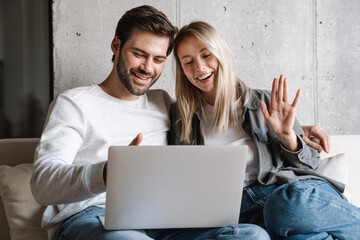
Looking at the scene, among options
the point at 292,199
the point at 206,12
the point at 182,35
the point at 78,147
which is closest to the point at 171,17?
the point at 206,12

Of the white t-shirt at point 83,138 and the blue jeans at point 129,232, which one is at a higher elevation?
the white t-shirt at point 83,138

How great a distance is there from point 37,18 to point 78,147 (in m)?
0.96

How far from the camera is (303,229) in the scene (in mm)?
1362

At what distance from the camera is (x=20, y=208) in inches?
63.5

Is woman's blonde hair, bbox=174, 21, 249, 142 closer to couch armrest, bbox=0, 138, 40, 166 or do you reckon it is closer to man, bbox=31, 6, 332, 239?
man, bbox=31, 6, 332, 239

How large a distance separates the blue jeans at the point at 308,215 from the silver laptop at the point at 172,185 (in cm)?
28

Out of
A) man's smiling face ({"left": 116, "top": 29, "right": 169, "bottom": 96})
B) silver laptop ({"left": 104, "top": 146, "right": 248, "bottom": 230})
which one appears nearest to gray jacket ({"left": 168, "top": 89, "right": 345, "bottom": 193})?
man's smiling face ({"left": 116, "top": 29, "right": 169, "bottom": 96})

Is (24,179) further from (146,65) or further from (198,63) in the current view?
(198,63)

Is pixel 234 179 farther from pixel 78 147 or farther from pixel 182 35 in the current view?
pixel 182 35

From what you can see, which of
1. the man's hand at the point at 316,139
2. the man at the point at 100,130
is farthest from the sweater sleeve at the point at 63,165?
the man's hand at the point at 316,139

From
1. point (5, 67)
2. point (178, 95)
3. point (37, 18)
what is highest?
point (37, 18)

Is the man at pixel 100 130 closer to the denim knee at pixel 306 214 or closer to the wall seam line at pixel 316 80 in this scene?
the denim knee at pixel 306 214

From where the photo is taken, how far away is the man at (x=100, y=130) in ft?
3.94

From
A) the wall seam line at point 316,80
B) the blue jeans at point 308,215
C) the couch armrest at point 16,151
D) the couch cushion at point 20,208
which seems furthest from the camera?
the wall seam line at point 316,80
